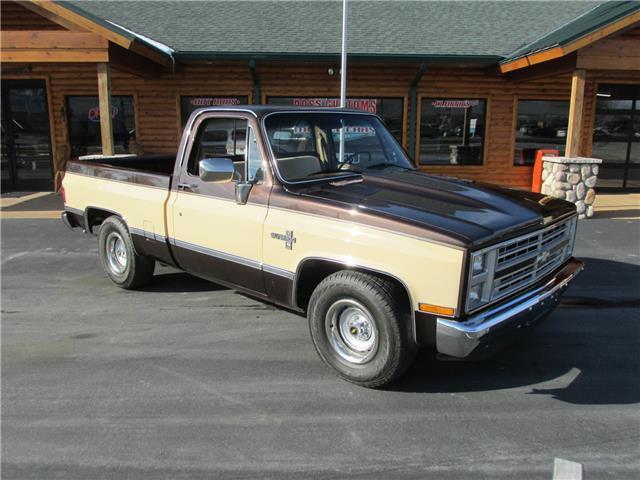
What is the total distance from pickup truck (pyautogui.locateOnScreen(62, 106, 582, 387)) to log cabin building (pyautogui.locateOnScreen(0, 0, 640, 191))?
299 inches

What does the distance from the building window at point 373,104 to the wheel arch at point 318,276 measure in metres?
9.48

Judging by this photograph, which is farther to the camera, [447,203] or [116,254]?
[116,254]

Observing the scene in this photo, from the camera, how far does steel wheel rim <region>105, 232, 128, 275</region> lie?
569 centimetres

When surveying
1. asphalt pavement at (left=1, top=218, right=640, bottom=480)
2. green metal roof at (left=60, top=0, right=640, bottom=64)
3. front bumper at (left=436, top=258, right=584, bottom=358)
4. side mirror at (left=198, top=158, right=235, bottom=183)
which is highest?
green metal roof at (left=60, top=0, right=640, bottom=64)

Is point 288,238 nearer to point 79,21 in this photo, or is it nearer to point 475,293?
point 475,293

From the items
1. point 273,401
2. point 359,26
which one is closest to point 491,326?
point 273,401

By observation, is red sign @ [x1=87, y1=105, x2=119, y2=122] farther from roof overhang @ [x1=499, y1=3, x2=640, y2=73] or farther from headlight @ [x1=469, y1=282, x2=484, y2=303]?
headlight @ [x1=469, y1=282, x2=484, y2=303]

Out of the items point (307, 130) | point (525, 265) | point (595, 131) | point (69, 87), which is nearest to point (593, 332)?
point (525, 265)

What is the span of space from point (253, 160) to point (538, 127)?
11.3 meters

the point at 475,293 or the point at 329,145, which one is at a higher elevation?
the point at 329,145

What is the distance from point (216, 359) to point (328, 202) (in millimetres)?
1559

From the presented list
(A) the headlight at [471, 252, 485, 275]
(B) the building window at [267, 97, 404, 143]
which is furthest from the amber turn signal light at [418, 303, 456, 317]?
(B) the building window at [267, 97, 404, 143]

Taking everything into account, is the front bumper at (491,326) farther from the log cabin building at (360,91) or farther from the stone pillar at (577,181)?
the log cabin building at (360,91)

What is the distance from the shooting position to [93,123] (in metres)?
13.1
